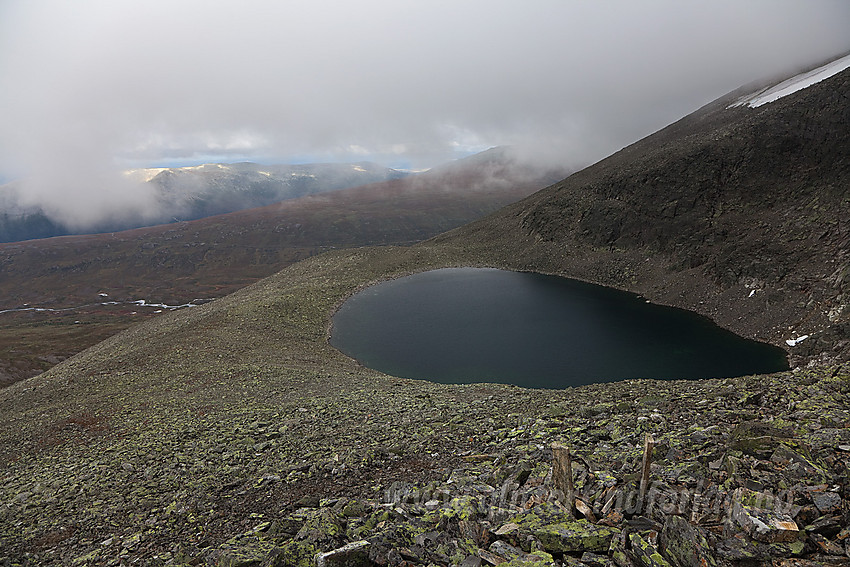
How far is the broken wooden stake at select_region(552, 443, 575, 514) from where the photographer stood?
930 cm

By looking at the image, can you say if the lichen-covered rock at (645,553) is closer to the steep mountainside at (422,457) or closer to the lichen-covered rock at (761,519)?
the steep mountainside at (422,457)

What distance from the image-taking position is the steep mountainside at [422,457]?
27.0 feet

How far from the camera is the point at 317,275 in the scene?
71688 mm

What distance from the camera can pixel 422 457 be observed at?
15.7m

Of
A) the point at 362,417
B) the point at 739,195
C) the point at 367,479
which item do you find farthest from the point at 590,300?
the point at 367,479

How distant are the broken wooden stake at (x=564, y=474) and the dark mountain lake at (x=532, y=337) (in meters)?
22.5

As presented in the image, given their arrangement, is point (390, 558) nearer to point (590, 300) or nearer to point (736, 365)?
point (736, 365)

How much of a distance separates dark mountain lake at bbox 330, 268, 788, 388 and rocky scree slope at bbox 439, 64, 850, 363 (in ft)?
13.6

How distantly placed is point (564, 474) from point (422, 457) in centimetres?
726

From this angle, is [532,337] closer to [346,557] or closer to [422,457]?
[422,457]

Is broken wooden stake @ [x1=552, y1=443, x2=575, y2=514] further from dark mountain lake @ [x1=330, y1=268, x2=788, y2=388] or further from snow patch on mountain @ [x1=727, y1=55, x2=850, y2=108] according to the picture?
snow patch on mountain @ [x1=727, y1=55, x2=850, y2=108]

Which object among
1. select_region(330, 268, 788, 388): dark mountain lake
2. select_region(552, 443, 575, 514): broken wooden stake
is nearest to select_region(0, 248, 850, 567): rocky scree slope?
select_region(552, 443, 575, 514): broken wooden stake

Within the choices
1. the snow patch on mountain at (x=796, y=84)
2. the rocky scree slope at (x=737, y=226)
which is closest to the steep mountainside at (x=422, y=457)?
the rocky scree slope at (x=737, y=226)

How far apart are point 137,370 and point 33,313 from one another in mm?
191527
